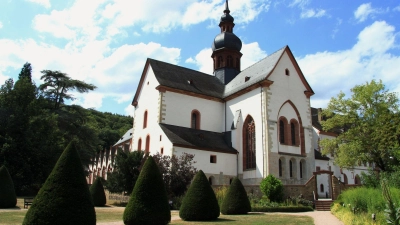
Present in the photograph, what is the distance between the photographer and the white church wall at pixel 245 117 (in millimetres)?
31102

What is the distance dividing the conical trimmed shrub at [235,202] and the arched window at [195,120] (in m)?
15.5

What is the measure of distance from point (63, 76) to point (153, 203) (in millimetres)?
34303

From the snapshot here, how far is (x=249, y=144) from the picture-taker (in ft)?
108

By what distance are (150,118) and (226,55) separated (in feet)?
44.7

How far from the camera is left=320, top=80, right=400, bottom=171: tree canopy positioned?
26.8 metres

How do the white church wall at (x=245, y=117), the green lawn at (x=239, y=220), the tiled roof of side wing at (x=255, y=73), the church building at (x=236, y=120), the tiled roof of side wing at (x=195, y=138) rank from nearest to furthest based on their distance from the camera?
the green lawn at (x=239, y=220)
the tiled roof of side wing at (x=195, y=138)
the white church wall at (x=245, y=117)
the church building at (x=236, y=120)
the tiled roof of side wing at (x=255, y=73)

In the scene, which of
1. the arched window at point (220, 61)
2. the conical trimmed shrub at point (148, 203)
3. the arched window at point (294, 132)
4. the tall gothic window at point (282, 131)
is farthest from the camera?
the arched window at point (220, 61)

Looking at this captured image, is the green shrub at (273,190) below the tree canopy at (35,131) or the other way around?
below

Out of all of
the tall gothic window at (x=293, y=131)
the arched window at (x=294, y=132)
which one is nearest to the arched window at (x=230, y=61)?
the arched window at (x=294, y=132)

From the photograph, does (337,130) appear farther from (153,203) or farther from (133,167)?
(153,203)

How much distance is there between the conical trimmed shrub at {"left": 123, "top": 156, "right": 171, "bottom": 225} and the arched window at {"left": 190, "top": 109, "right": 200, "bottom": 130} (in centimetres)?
2097

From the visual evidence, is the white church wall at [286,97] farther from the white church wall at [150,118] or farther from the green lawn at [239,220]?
the green lawn at [239,220]

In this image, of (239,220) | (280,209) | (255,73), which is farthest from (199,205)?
(255,73)

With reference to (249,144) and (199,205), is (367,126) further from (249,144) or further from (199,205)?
(199,205)
